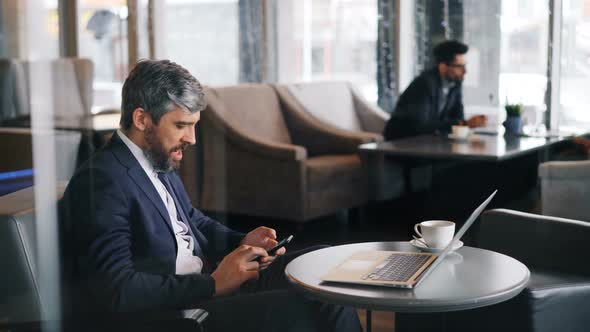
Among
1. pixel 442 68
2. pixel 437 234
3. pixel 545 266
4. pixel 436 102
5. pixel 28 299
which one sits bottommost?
pixel 545 266

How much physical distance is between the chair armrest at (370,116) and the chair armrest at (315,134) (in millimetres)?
29

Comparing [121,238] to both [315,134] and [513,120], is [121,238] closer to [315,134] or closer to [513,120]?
[315,134]

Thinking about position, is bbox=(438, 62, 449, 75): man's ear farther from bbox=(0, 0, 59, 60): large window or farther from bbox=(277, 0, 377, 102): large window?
bbox=(0, 0, 59, 60): large window

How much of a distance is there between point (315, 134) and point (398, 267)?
1.74 metres

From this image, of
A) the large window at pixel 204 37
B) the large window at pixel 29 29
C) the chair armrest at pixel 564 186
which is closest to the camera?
the large window at pixel 29 29

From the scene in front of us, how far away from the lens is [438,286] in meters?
1.47

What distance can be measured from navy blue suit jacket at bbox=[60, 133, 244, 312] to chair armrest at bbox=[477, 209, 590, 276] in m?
1.07

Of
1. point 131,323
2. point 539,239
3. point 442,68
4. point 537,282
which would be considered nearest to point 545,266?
point 539,239

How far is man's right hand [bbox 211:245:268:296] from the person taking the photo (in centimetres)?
164

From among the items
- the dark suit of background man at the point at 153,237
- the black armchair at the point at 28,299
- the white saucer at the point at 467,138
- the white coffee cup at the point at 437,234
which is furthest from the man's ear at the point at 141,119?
the white saucer at the point at 467,138

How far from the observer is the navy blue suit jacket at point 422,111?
2.98 metres

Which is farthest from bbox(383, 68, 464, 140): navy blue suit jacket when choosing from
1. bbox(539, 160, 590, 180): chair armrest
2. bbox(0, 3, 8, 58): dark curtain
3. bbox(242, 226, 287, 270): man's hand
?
bbox(0, 3, 8, 58): dark curtain

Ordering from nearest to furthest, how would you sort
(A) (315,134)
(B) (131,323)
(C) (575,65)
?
(B) (131,323) → (C) (575,65) → (A) (315,134)

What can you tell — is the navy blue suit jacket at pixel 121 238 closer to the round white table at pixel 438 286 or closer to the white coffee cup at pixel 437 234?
the round white table at pixel 438 286
